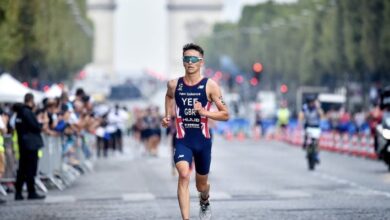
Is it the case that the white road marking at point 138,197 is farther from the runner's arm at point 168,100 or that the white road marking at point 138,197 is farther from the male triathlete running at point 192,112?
the male triathlete running at point 192,112

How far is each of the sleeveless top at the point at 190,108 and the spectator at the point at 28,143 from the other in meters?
7.26

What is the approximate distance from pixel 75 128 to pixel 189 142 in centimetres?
1333

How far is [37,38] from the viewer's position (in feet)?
209

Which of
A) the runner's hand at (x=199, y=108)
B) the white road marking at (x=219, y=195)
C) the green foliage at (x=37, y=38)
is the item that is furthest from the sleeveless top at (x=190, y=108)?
the green foliage at (x=37, y=38)

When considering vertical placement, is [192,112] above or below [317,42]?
above

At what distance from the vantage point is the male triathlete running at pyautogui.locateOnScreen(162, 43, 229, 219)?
51.3ft

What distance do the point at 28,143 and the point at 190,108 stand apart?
761 cm

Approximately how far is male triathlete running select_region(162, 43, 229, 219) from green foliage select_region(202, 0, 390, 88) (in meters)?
50.0

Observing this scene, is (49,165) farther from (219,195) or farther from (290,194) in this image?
(290,194)

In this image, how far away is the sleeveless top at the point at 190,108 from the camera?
1575 cm

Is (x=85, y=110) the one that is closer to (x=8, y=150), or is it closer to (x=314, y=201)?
(x=8, y=150)

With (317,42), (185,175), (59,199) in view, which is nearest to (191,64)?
(185,175)

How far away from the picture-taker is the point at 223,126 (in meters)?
71.4

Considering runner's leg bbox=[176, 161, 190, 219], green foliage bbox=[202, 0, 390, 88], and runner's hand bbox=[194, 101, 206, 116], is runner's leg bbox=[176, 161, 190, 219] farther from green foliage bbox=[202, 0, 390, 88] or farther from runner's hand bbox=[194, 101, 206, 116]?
green foliage bbox=[202, 0, 390, 88]
